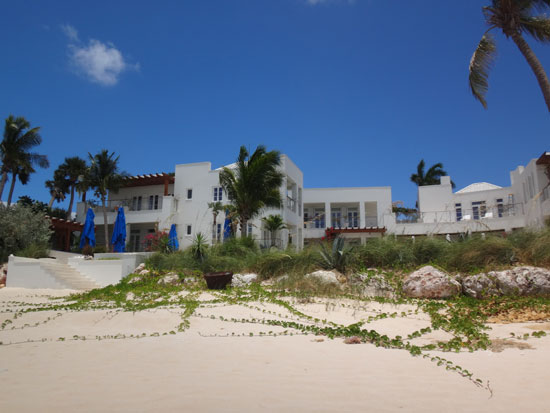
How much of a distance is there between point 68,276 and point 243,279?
30.5 feet

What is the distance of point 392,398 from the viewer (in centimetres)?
289

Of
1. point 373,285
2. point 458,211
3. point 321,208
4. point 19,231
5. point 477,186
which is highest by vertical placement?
point 477,186

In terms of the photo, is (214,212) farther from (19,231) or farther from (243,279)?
(243,279)

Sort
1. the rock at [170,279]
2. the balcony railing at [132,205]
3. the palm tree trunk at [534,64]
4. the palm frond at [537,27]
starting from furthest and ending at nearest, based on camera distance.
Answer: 1. the balcony railing at [132,205]
2. the rock at [170,279]
3. the palm frond at [537,27]
4. the palm tree trunk at [534,64]

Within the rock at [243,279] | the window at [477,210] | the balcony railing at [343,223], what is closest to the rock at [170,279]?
the rock at [243,279]

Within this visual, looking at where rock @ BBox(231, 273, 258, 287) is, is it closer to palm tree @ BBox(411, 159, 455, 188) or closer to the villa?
the villa

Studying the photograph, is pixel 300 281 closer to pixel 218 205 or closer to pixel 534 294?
pixel 534 294

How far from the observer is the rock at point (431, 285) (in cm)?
891

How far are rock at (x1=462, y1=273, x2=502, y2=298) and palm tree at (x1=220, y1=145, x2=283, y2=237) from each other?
11.3 meters

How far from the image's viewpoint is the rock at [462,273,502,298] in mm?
8672

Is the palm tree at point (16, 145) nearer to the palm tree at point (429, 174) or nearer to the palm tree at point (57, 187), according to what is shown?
the palm tree at point (57, 187)

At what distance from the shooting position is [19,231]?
20.6 meters

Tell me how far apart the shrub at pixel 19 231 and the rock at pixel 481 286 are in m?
19.7

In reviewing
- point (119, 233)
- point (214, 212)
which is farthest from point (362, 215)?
point (119, 233)
